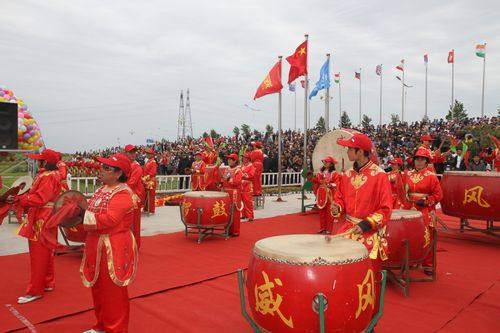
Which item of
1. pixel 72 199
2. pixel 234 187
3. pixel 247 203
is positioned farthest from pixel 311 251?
pixel 247 203

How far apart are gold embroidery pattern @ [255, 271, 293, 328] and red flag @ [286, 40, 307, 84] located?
918 cm

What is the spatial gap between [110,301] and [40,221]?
4.88ft

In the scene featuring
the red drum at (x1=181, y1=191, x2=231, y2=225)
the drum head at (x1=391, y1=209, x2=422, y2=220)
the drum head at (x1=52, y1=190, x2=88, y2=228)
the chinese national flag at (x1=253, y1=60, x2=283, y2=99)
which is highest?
the chinese national flag at (x1=253, y1=60, x2=283, y2=99)

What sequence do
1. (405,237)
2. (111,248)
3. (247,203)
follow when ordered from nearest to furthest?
(111,248) < (405,237) < (247,203)

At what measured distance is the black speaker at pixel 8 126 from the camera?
751cm

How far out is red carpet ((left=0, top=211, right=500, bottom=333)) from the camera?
134 inches

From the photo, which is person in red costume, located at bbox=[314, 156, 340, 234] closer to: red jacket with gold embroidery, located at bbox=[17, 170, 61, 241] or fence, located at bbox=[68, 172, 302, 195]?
red jacket with gold embroidery, located at bbox=[17, 170, 61, 241]

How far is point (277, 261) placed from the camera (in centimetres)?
233

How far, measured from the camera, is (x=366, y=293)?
2354mm

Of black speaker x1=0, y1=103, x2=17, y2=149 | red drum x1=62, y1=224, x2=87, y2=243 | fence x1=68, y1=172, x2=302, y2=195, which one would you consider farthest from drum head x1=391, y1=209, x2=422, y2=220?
fence x1=68, y1=172, x2=302, y2=195

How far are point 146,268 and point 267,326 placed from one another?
9.59 feet

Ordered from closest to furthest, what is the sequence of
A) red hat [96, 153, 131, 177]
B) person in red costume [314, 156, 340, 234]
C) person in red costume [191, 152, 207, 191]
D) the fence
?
red hat [96, 153, 131, 177], person in red costume [314, 156, 340, 234], person in red costume [191, 152, 207, 191], the fence

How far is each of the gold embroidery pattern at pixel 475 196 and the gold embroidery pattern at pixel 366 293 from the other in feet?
13.8

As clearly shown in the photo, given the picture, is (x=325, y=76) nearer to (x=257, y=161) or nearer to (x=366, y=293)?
(x=257, y=161)
